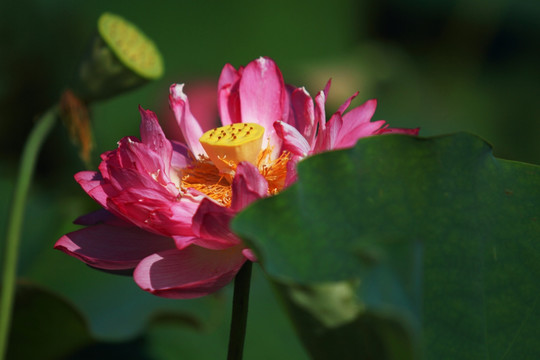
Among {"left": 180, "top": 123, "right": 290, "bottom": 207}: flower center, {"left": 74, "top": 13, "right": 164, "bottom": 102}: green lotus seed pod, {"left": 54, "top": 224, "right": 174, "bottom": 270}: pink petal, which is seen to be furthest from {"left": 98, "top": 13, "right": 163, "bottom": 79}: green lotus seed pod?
Result: {"left": 54, "top": 224, "right": 174, "bottom": 270}: pink petal

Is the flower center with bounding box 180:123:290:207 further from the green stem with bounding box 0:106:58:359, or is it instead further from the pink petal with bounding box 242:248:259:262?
the green stem with bounding box 0:106:58:359

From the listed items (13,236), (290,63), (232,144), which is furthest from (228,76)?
(290,63)

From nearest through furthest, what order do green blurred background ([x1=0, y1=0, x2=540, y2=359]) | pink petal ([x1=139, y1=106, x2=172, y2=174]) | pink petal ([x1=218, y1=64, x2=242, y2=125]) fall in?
1. pink petal ([x1=139, y1=106, x2=172, y2=174])
2. pink petal ([x1=218, y1=64, x2=242, y2=125])
3. green blurred background ([x1=0, y1=0, x2=540, y2=359])

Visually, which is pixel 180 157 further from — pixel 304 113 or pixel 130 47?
pixel 130 47

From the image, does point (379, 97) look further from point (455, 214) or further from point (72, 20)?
point (455, 214)

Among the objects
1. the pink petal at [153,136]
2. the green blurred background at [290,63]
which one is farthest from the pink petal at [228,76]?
the green blurred background at [290,63]

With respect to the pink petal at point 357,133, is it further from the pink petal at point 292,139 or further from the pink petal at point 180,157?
the pink petal at point 180,157
